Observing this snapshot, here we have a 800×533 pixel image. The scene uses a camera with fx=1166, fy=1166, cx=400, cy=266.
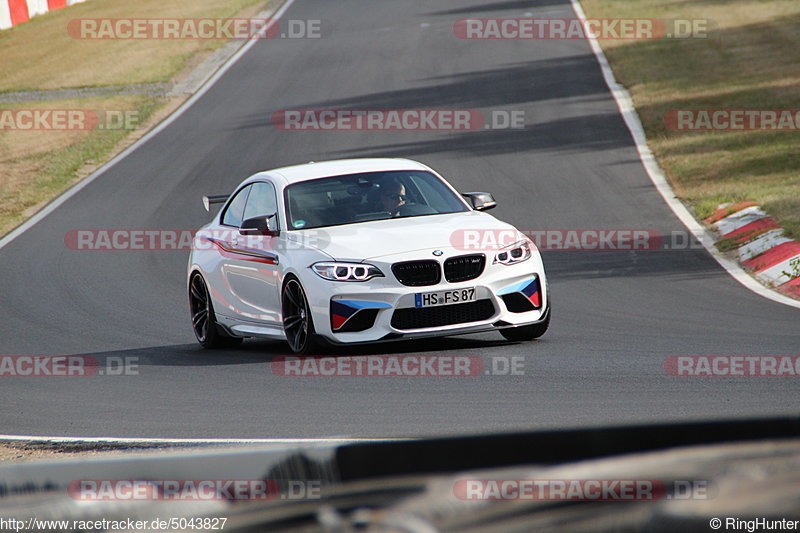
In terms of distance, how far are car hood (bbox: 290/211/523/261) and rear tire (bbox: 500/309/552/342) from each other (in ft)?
2.52

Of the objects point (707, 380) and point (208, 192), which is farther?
point (208, 192)

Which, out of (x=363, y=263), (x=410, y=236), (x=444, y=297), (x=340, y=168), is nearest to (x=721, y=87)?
(x=340, y=168)

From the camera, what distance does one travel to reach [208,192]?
23.2 metres

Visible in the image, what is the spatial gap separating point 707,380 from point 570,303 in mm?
4649

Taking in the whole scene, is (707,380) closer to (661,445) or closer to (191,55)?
(661,445)

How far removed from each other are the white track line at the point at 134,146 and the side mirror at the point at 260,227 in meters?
10.7

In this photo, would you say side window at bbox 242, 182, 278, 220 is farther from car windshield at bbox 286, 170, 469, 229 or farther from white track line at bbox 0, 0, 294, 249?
white track line at bbox 0, 0, 294, 249

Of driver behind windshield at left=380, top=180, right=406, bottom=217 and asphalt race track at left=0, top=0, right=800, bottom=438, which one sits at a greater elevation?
driver behind windshield at left=380, top=180, right=406, bottom=217

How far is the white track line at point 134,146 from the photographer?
71.5 feet

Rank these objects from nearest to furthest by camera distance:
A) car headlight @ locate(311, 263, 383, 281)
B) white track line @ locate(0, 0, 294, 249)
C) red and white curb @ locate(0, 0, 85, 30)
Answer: car headlight @ locate(311, 263, 383, 281)
white track line @ locate(0, 0, 294, 249)
red and white curb @ locate(0, 0, 85, 30)

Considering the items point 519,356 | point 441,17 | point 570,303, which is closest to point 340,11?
point 441,17

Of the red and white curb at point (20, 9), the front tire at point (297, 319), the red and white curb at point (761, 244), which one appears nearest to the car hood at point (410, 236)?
the front tire at point (297, 319)

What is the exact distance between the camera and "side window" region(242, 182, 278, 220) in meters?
11.0

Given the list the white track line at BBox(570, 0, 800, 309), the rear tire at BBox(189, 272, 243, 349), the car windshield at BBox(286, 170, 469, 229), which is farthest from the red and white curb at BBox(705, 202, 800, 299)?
the rear tire at BBox(189, 272, 243, 349)
